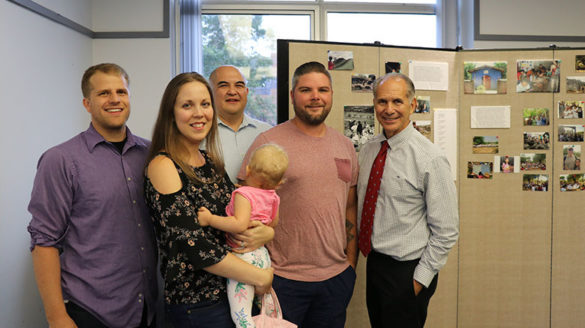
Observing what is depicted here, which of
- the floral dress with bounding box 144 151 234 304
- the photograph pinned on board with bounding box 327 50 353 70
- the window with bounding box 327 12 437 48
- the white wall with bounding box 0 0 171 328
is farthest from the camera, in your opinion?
the window with bounding box 327 12 437 48

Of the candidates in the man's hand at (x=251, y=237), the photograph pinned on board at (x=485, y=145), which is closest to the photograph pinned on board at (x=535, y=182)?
the photograph pinned on board at (x=485, y=145)

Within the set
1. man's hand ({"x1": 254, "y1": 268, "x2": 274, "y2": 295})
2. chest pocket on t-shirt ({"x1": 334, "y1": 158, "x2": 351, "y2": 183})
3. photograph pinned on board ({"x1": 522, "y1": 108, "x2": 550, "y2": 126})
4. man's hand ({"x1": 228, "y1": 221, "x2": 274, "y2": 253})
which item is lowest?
man's hand ({"x1": 254, "y1": 268, "x2": 274, "y2": 295})

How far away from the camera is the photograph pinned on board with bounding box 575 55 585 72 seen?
10.0ft

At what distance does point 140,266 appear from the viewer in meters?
1.67

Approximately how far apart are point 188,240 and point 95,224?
0.49 metres

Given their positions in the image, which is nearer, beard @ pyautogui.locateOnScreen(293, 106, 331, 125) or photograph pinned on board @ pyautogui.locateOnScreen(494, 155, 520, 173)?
beard @ pyautogui.locateOnScreen(293, 106, 331, 125)

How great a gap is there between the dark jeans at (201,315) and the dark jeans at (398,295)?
0.89m

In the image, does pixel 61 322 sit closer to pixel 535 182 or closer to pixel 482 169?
pixel 482 169

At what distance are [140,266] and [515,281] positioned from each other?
9.08 ft

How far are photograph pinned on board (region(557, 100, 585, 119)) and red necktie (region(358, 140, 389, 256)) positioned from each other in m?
1.82

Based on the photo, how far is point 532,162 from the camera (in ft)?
10.1

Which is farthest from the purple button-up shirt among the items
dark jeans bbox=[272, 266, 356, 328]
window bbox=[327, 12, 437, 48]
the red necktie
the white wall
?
window bbox=[327, 12, 437, 48]

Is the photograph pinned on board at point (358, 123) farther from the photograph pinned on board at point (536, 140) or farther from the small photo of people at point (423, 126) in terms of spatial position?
the photograph pinned on board at point (536, 140)

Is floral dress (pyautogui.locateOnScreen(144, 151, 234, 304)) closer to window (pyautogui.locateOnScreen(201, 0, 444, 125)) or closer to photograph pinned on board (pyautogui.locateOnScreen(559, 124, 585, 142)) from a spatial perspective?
photograph pinned on board (pyautogui.locateOnScreen(559, 124, 585, 142))
